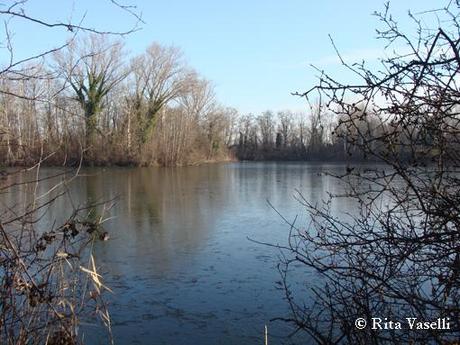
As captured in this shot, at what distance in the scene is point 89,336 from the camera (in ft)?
17.4

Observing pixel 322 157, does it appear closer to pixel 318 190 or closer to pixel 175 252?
pixel 318 190

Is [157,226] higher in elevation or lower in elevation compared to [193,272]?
higher

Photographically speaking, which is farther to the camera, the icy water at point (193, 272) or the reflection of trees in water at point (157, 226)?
the reflection of trees in water at point (157, 226)

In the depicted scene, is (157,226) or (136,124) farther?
(136,124)

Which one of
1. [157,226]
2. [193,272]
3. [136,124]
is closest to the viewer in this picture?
[193,272]

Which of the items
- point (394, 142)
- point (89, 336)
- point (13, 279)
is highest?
point (394, 142)

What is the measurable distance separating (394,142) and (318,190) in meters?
16.4

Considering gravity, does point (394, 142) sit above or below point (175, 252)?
above

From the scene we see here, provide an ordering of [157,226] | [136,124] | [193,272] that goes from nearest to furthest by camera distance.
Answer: [193,272] < [157,226] < [136,124]

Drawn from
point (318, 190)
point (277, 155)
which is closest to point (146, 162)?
point (318, 190)

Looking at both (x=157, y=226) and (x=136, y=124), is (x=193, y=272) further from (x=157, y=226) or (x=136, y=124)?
(x=136, y=124)

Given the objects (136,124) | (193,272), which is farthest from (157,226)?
(136,124)

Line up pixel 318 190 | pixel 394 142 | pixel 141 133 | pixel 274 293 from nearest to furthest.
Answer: pixel 394 142 < pixel 274 293 < pixel 318 190 < pixel 141 133

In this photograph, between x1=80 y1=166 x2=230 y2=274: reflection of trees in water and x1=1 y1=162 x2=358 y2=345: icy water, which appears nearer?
x1=1 y1=162 x2=358 y2=345: icy water
